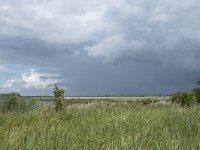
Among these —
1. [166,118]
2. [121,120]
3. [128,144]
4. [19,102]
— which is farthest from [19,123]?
[19,102]

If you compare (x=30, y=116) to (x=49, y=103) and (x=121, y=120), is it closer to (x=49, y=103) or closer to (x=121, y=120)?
(x=121, y=120)

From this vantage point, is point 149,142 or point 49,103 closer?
point 149,142

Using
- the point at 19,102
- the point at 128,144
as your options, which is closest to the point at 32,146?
the point at 128,144

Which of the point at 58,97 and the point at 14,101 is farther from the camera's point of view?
the point at 14,101

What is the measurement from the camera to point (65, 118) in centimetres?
1552

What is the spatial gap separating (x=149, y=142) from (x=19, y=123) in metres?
7.69

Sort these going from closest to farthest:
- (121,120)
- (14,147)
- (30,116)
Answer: (14,147) → (121,120) → (30,116)

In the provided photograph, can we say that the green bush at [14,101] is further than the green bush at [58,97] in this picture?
Yes

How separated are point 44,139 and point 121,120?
5314 mm

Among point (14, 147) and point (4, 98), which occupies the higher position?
point (4, 98)

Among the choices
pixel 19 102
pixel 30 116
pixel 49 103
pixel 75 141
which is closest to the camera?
pixel 75 141

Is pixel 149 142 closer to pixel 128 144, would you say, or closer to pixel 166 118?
pixel 128 144

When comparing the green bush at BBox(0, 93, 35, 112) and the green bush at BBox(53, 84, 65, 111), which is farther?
the green bush at BBox(0, 93, 35, 112)

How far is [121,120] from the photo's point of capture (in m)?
12.6
